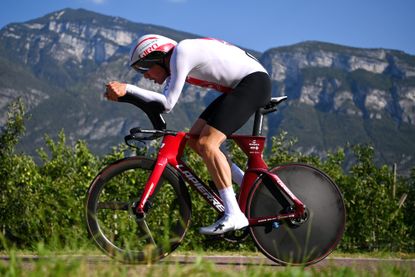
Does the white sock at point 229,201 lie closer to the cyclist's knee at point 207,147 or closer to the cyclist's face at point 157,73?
the cyclist's knee at point 207,147

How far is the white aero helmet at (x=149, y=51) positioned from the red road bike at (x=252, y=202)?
1.25 ft

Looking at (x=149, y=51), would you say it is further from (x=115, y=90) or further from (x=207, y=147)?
(x=207, y=147)

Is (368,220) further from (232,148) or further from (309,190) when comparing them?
(309,190)

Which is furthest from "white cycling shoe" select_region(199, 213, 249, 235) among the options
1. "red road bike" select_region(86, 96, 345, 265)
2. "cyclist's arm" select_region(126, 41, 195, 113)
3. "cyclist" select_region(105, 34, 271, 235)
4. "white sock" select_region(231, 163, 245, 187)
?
"cyclist's arm" select_region(126, 41, 195, 113)

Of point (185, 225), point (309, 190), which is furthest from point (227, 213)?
point (309, 190)

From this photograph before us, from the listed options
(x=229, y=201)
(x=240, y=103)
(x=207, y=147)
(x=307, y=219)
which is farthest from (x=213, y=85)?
(x=307, y=219)

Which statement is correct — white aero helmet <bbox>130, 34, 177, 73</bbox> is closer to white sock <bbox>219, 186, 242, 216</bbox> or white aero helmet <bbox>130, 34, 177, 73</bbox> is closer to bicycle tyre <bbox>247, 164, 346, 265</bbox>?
white sock <bbox>219, 186, 242, 216</bbox>

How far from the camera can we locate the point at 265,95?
229 inches

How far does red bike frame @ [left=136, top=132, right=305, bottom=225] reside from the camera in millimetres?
5820

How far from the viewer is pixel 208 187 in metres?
5.94

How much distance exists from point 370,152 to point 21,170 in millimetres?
21799

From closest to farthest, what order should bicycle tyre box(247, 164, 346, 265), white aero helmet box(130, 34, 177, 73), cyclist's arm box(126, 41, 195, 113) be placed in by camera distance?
1. cyclist's arm box(126, 41, 195, 113)
2. white aero helmet box(130, 34, 177, 73)
3. bicycle tyre box(247, 164, 346, 265)

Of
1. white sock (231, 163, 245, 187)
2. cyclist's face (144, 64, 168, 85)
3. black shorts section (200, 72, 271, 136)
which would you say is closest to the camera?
black shorts section (200, 72, 271, 136)

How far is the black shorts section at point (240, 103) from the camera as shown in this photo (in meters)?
5.59
